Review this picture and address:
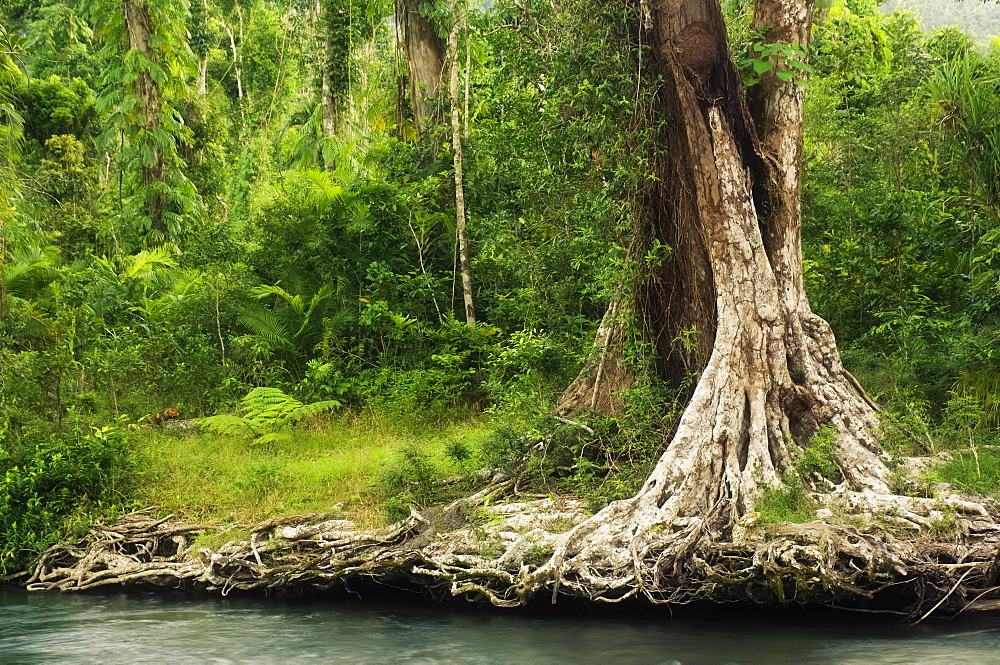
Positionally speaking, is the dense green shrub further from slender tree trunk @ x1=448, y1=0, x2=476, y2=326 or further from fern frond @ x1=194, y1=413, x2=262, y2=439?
slender tree trunk @ x1=448, y1=0, x2=476, y2=326

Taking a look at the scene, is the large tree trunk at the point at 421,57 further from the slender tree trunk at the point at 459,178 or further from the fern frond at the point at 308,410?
the fern frond at the point at 308,410

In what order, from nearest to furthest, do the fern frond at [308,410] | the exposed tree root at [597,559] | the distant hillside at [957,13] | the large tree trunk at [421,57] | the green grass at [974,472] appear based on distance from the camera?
the exposed tree root at [597,559]
the green grass at [974,472]
the fern frond at [308,410]
the large tree trunk at [421,57]
the distant hillside at [957,13]

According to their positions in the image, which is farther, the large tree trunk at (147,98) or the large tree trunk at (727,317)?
the large tree trunk at (147,98)

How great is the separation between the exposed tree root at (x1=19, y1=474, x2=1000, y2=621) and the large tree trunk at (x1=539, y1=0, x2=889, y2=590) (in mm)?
65

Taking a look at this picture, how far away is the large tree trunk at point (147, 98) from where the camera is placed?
52.4 feet

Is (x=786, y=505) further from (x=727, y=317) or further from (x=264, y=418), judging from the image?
(x=264, y=418)

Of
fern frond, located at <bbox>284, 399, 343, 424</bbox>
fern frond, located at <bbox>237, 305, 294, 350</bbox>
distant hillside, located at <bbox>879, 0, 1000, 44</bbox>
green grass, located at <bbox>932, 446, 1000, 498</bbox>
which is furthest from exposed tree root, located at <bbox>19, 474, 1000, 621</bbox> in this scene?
distant hillside, located at <bbox>879, 0, 1000, 44</bbox>

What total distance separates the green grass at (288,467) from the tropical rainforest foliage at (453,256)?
0.79 feet

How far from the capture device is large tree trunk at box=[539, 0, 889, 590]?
6836 millimetres

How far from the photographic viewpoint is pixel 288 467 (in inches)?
382

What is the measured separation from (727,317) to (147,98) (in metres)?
12.4

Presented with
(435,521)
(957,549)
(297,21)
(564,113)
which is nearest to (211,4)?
(297,21)

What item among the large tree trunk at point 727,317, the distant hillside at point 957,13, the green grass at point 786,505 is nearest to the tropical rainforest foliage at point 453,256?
the large tree trunk at point 727,317

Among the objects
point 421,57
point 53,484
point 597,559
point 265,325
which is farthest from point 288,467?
point 421,57
